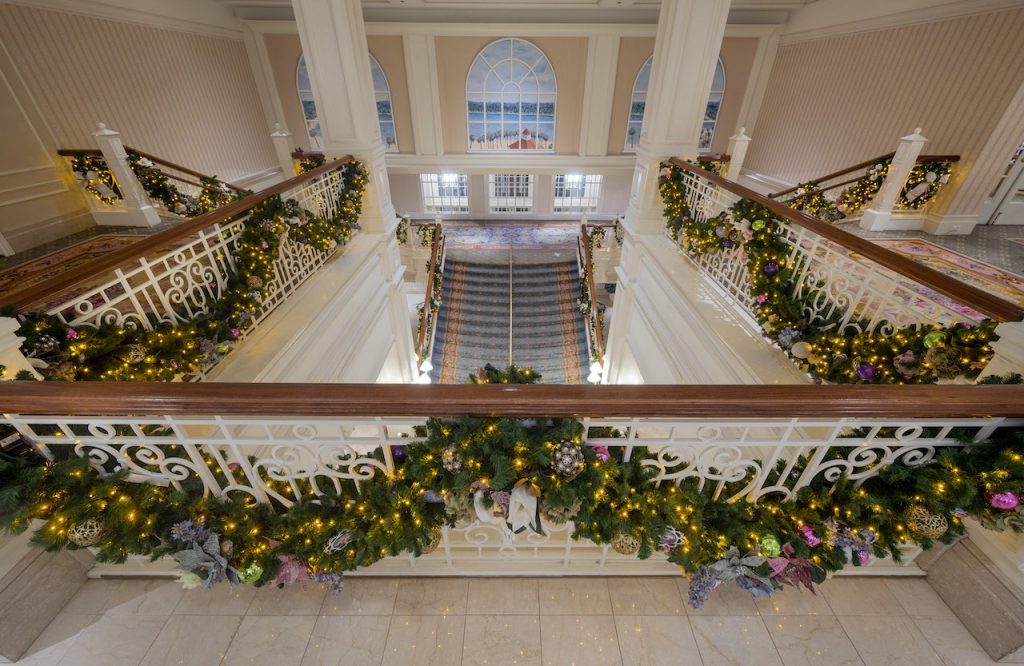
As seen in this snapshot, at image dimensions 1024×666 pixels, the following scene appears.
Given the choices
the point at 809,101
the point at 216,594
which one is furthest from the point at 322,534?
the point at 809,101

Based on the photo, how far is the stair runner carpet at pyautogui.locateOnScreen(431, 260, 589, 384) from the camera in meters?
7.96

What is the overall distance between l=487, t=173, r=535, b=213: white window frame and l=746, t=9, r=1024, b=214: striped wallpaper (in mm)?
5928

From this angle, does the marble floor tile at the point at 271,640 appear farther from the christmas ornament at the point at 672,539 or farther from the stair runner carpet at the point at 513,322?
the stair runner carpet at the point at 513,322

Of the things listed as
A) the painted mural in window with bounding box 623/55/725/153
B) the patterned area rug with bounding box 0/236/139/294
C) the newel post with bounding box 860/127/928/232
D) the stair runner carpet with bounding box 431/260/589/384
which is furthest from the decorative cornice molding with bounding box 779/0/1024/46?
the patterned area rug with bounding box 0/236/139/294

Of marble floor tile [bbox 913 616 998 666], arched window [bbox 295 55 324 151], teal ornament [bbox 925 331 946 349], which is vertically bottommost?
marble floor tile [bbox 913 616 998 666]

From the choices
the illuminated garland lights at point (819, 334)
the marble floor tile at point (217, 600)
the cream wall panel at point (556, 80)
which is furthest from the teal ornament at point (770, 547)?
the cream wall panel at point (556, 80)

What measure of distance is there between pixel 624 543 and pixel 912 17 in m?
8.87

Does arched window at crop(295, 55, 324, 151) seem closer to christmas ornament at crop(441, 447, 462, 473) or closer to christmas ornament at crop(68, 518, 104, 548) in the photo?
christmas ornament at crop(68, 518, 104, 548)

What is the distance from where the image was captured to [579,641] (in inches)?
69.8

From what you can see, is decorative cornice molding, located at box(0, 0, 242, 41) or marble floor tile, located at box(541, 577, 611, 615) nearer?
marble floor tile, located at box(541, 577, 611, 615)

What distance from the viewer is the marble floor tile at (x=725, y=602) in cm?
187

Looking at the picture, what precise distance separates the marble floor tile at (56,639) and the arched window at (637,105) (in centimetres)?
1033

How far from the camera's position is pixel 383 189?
5.44 metres

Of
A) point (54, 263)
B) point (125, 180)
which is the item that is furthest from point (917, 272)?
point (125, 180)
